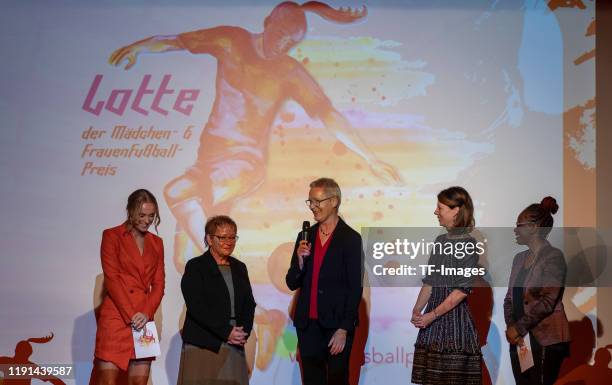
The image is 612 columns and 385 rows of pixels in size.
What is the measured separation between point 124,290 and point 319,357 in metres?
1.31

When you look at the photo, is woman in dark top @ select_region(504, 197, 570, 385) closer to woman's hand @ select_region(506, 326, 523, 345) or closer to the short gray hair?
woman's hand @ select_region(506, 326, 523, 345)

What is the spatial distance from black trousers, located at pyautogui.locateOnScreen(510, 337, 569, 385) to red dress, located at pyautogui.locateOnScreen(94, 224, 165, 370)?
2.37 metres

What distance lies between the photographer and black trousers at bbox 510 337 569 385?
6.41 m

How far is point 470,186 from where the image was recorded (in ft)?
22.2

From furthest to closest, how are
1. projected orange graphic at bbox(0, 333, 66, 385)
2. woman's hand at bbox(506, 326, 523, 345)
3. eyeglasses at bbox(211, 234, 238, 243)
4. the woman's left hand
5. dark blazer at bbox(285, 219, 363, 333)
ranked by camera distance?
projected orange graphic at bbox(0, 333, 66, 385), woman's hand at bbox(506, 326, 523, 345), eyeglasses at bbox(211, 234, 238, 243), dark blazer at bbox(285, 219, 363, 333), the woman's left hand

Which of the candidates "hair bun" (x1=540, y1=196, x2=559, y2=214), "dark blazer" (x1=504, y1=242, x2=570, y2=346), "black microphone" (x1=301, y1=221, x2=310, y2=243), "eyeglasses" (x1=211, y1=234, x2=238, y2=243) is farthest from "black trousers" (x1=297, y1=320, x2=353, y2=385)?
"hair bun" (x1=540, y1=196, x2=559, y2=214)

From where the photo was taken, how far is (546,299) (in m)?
6.39

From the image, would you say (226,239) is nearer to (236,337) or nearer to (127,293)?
(236,337)

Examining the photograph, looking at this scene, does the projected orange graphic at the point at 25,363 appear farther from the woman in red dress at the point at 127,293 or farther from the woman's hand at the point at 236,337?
the woman's hand at the point at 236,337

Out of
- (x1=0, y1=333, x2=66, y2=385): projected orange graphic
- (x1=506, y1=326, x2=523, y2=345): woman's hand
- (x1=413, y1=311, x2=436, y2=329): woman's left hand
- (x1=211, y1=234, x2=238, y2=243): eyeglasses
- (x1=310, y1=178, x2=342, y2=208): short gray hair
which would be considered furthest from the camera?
(x1=0, y1=333, x2=66, y2=385): projected orange graphic

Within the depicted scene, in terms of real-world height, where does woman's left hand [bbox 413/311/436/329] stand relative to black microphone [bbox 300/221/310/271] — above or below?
below

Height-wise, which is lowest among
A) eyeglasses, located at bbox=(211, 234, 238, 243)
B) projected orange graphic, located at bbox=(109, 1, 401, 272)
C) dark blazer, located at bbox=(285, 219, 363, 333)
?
dark blazer, located at bbox=(285, 219, 363, 333)

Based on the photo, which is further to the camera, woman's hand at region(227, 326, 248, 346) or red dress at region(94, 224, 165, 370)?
red dress at region(94, 224, 165, 370)

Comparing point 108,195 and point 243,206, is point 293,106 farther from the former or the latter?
point 108,195
